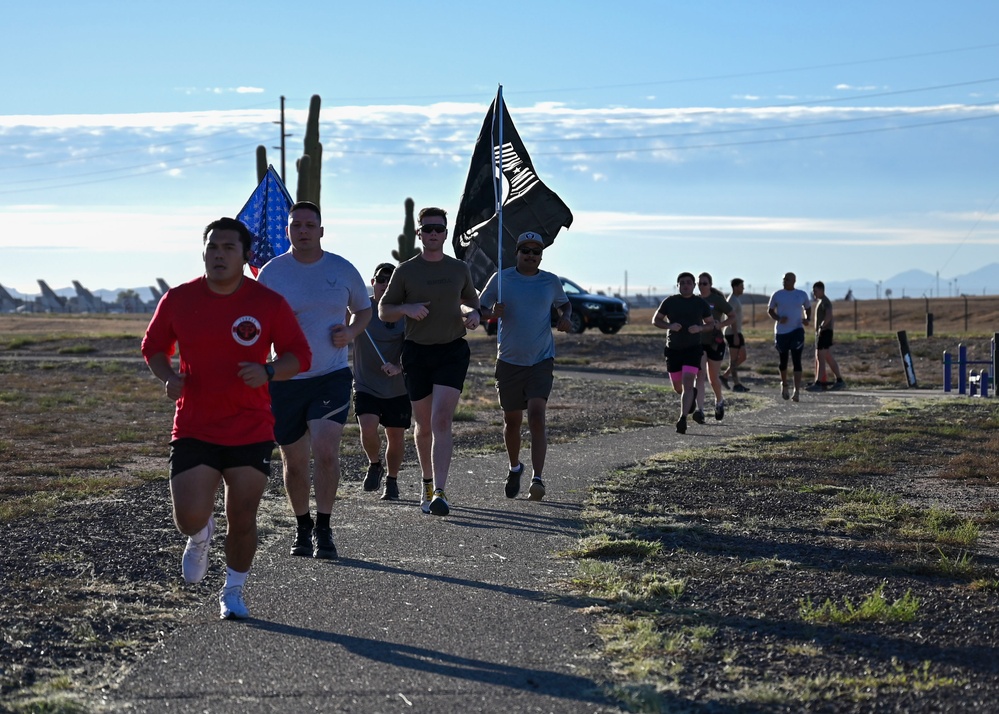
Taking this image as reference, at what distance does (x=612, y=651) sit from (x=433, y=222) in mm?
4106

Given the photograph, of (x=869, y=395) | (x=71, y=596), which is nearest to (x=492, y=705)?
(x=71, y=596)

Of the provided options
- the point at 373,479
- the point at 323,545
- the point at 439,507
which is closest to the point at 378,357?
the point at 373,479

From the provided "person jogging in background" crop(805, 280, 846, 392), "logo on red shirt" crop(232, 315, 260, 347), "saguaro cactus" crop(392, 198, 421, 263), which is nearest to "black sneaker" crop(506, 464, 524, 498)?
"logo on red shirt" crop(232, 315, 260, 347)

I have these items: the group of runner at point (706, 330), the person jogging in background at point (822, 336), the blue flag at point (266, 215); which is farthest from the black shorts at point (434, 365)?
the person jogging in background at point (822, 336)

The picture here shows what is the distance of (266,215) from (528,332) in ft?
12.4

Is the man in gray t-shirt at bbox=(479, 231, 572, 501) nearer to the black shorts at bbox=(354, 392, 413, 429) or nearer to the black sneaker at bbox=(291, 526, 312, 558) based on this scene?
the black shorts at bbox=(354, 392, 413, 429)

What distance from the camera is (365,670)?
17.0ft

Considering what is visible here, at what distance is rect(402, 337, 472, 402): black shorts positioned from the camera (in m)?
9.20

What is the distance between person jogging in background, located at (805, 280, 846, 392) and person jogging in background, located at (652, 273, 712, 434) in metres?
7.33

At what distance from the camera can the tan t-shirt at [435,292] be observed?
904cm

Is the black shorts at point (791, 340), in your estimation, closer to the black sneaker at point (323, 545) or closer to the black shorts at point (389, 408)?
the black shorts at point (389, 408)

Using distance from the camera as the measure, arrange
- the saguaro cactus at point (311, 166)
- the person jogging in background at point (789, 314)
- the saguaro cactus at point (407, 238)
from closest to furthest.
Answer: the person jogging in background at point (789, 314) → the saguaro cactus at point (311, 166) → the saguaro cactus at point (407, 238)

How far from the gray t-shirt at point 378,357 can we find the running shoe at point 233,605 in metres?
4.11

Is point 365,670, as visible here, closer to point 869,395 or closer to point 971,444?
point 971,444
